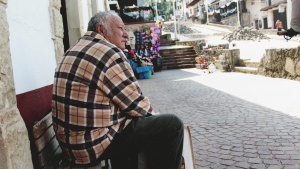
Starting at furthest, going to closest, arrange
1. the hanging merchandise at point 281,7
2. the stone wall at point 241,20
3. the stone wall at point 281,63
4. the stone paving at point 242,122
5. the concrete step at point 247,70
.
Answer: the stone wall at point 241,20
the hanging merchandise at point 281,7
the concrete step at point 247,70
the stone wall at point 281,63
the stone paving at point 242,122

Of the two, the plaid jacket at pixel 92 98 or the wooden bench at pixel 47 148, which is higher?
the plaid jacket at pixel 92 98

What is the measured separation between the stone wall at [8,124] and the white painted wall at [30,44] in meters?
0.38

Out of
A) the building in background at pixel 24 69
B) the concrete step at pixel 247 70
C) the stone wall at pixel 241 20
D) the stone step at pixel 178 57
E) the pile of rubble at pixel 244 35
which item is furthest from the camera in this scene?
the stone wall at pixel 241 20

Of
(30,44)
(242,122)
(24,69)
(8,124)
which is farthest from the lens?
(242,122)

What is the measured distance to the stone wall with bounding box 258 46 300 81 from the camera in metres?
8.13

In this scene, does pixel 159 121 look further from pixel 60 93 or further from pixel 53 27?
pixel 53 27

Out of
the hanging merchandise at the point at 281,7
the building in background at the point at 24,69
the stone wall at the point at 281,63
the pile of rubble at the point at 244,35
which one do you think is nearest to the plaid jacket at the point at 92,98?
the building in background at the point at 24,69

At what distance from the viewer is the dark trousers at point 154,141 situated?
7.11 ft

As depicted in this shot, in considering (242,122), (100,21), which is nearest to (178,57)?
(242,122)

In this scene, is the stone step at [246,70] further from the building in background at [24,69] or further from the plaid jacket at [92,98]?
the plaid jacket at [92,98]

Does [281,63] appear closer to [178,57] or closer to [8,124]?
[8,124]

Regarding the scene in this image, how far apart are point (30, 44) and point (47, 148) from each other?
990 millimetres

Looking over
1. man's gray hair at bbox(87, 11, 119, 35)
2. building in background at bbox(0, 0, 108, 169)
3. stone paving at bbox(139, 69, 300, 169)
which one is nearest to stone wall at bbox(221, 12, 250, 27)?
stone paving at bbox(139, 69, 300, 169)

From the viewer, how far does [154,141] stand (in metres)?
2.22
